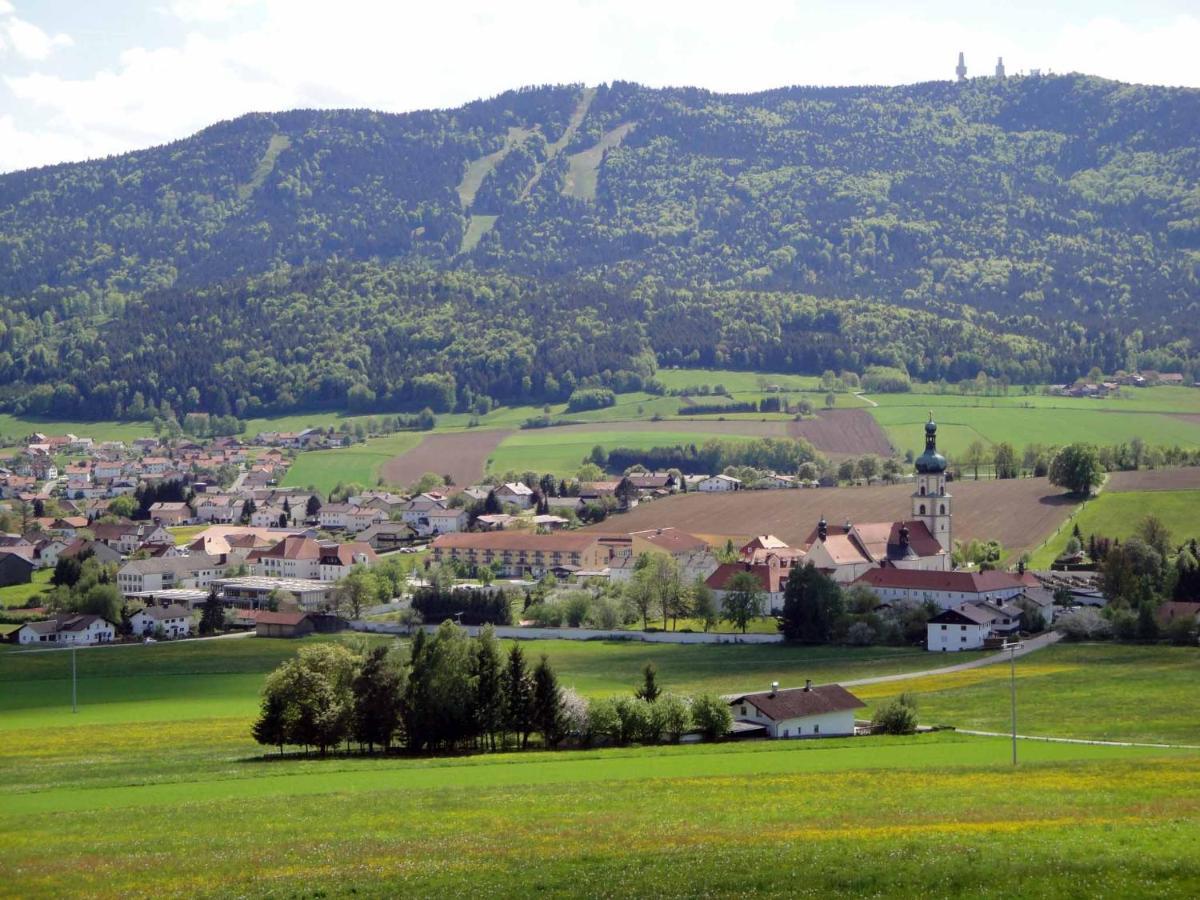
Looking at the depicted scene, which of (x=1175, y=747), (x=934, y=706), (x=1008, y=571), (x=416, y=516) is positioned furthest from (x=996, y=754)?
(x=416, y=516)

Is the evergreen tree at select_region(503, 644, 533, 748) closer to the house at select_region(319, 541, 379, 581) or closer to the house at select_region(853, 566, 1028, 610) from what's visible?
the house at select_region(853, 566, 1028, 610)

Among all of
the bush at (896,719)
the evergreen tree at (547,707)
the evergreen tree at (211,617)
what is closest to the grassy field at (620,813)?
the bush at (896,719)

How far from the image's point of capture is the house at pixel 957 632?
84.6m

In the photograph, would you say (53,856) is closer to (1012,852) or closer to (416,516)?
(1012,852)

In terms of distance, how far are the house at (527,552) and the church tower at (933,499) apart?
23.0 meters

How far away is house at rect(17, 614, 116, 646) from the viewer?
93.2m

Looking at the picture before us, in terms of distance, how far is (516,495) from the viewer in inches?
5989

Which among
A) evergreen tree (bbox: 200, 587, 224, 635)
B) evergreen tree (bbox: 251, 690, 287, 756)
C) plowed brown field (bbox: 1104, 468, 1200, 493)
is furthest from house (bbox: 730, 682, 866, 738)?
plowed brown field (bbox: 1104, 468, 1200, 493)

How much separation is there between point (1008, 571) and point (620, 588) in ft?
73.8

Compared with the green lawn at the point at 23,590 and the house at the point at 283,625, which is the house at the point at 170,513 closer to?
the green lawn at the point at 23,590

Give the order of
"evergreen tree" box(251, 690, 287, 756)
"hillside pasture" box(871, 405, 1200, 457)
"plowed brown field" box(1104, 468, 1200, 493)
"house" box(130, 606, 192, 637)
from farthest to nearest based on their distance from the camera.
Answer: "hillside pasture" box(871, 405, 1200, 457) → "plowed brown field" box(1104, 468, 1200, 493) → "house" box(130, 606, 192, 637) → "evergreen tree" box(251, 690, 287, 756)

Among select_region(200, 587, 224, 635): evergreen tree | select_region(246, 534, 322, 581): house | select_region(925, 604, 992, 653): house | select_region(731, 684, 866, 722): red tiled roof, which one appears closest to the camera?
select_region(731, 684, 866, 722): red tiled roof

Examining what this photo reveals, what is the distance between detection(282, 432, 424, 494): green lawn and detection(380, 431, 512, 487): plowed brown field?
1592 mm

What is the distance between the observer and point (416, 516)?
485 ft
